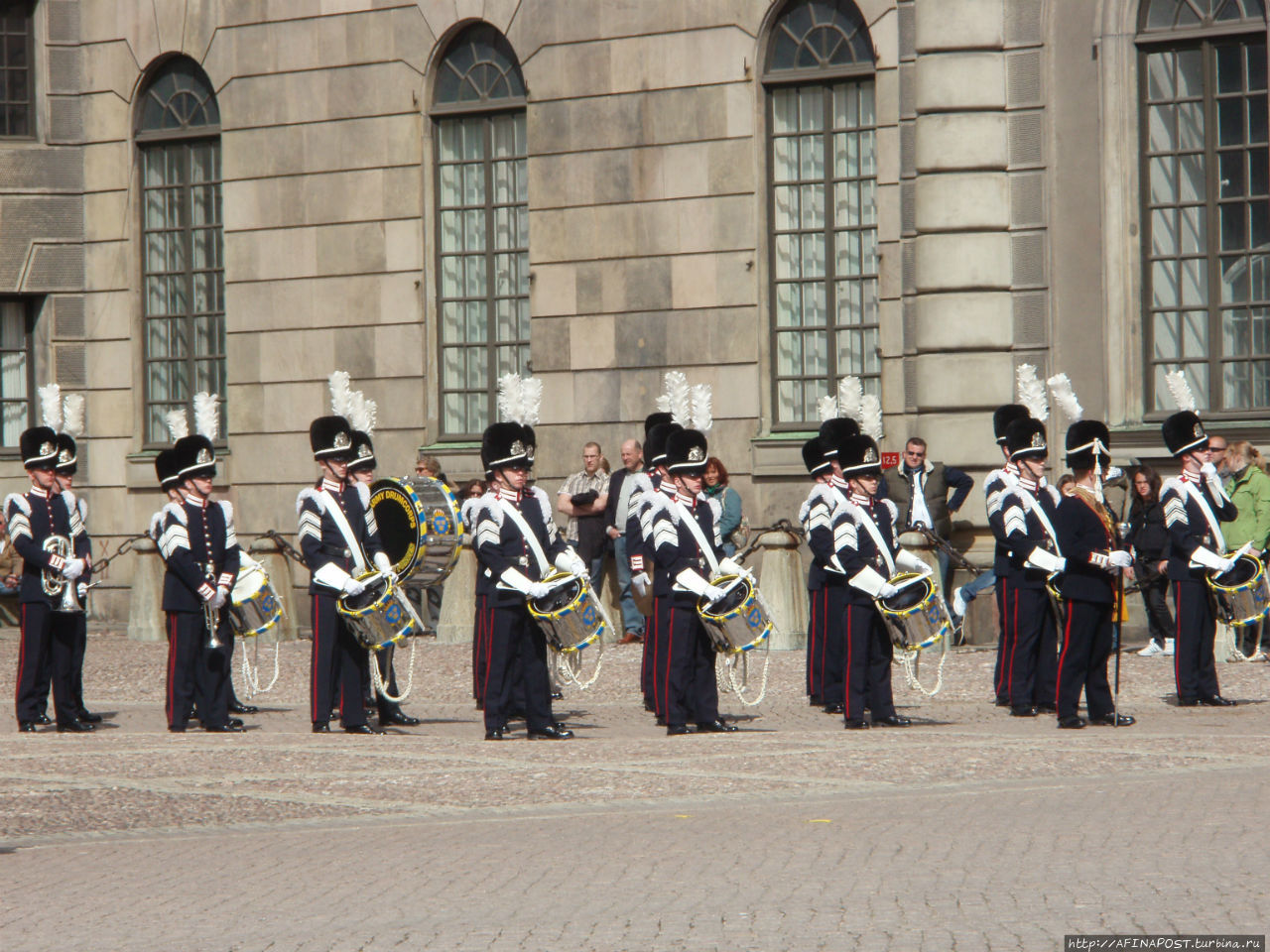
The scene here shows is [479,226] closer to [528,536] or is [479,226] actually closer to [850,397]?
[850,397]

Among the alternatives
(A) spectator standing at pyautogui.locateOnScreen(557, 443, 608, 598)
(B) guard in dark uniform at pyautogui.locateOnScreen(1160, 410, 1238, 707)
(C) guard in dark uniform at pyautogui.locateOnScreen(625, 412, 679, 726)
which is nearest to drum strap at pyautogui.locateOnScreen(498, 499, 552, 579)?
(C) guard in dark uniform at pyautogui.locateOnScreen(625, 412, 679, 726)

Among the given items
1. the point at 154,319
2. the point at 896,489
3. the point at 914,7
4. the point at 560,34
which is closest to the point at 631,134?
the point at 560,34

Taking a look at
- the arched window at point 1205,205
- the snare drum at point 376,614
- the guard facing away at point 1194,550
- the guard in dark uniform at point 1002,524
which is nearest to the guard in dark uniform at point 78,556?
the snare drum at point 376,614

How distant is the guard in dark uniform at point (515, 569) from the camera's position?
1305 centimetres

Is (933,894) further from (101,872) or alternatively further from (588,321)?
(588,321)

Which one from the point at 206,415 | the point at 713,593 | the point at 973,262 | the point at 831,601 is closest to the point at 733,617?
the point at 713,593

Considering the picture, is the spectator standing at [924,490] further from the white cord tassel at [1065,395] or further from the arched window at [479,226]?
the arched window at [479,226]

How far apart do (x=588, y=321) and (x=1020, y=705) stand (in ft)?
30.5

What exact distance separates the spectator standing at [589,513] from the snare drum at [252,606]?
511cm

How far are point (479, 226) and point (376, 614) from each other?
10.6m

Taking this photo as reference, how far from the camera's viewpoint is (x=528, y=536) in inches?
517

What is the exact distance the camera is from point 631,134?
71.7 ft

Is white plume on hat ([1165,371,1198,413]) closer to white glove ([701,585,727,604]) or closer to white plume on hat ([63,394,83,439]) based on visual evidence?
white glove ([701,585,727,604])

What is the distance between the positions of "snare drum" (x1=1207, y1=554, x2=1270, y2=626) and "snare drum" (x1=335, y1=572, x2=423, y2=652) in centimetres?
512
